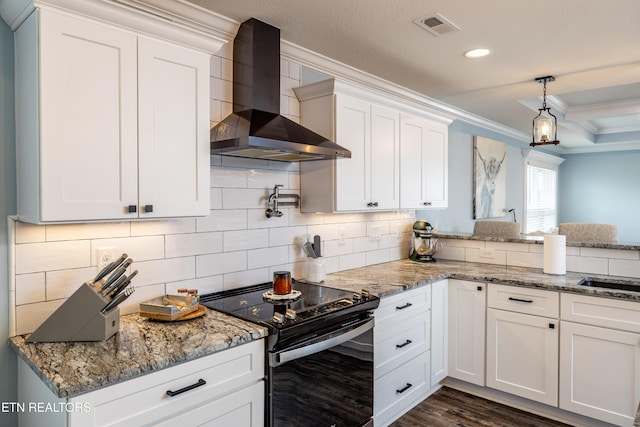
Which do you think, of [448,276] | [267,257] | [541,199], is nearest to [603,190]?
[541,199]

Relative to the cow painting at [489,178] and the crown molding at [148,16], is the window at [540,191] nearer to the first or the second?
the cow painting at [489,178]

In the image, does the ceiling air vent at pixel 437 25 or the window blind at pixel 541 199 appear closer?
the ceiling air vent at pixel 437 25

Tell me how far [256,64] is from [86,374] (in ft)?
5.53

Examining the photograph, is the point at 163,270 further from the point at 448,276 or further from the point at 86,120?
the point at 448,276

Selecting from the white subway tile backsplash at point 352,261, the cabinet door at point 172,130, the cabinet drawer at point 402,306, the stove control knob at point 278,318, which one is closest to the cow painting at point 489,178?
the white subway tile backsplash at point 352,261

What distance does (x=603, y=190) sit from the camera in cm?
738

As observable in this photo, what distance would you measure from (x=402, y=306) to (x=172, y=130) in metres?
1.74

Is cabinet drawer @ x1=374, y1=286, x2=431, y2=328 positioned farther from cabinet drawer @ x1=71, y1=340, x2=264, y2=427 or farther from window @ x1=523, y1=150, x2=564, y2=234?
window @ x1=523, y1=150, x2=564, y2=234

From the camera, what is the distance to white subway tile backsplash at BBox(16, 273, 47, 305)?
165cm

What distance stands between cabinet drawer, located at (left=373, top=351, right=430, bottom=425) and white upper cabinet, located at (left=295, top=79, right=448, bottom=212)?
3.57ft

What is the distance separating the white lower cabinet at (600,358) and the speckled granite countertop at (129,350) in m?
2.02

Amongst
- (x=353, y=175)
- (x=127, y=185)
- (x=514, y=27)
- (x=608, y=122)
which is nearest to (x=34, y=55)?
(x=127, y=185)

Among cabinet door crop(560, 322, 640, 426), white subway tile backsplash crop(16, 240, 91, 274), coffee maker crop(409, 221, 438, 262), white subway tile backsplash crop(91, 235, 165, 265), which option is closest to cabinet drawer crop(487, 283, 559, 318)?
cabinet door crop(560, 322, 640, 426)

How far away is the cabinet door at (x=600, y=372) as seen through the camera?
2.38 metres
